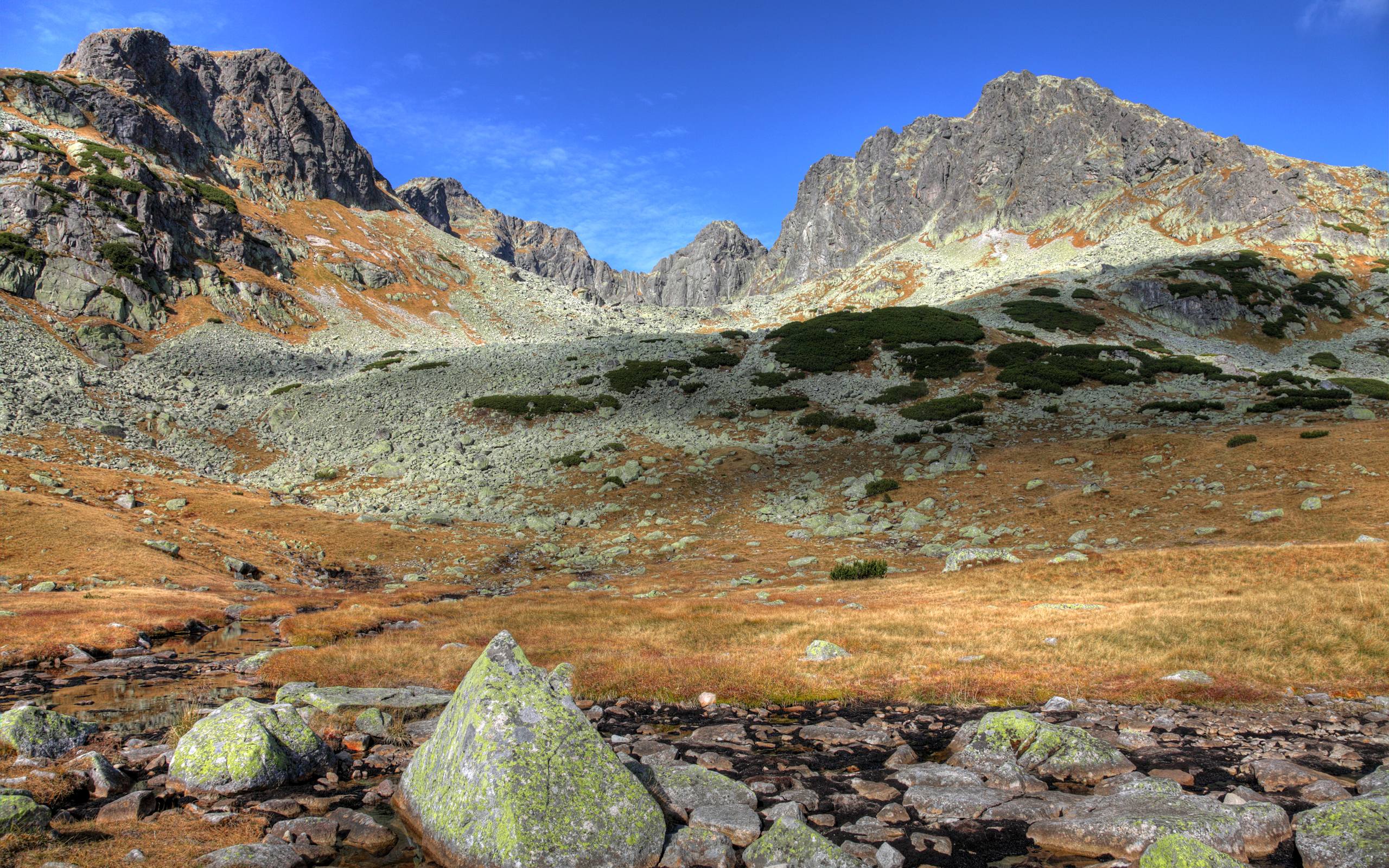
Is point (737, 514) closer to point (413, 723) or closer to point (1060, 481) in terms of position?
point (1060, 481)

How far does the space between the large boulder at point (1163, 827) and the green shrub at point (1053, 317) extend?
8573 centimetres

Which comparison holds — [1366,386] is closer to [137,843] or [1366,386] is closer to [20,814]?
[137,843]

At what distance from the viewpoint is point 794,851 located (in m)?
7.45

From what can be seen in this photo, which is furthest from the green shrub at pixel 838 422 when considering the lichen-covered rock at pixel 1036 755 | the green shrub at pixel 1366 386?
the lichen-covered rock at pixel 1036 755

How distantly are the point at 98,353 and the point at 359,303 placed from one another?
4782 centimetres

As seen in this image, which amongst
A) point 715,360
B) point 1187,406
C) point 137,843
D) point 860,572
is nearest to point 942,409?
point 1187,406

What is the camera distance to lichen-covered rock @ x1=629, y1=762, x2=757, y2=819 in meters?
9.23

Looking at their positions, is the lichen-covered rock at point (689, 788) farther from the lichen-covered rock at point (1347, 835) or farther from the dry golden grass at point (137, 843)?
the lichen-covered rock at point (1347, 835)

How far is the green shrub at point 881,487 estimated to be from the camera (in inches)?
1832

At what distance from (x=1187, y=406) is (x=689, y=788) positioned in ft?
196

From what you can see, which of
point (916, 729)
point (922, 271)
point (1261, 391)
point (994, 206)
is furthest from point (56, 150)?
point (994, 206)

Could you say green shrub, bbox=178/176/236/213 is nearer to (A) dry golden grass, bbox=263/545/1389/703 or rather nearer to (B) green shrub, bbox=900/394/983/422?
(A) dry golden grass, bbox=263/545/1389/703

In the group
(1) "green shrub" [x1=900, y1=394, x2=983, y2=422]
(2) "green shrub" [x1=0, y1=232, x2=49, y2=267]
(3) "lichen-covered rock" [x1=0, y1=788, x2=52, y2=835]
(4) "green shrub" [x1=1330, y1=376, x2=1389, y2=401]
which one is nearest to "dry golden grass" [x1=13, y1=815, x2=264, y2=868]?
(3) "lichen-covered rock" [x1=0, y1=788, x2=52, y2=835]

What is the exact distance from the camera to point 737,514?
155 ft
